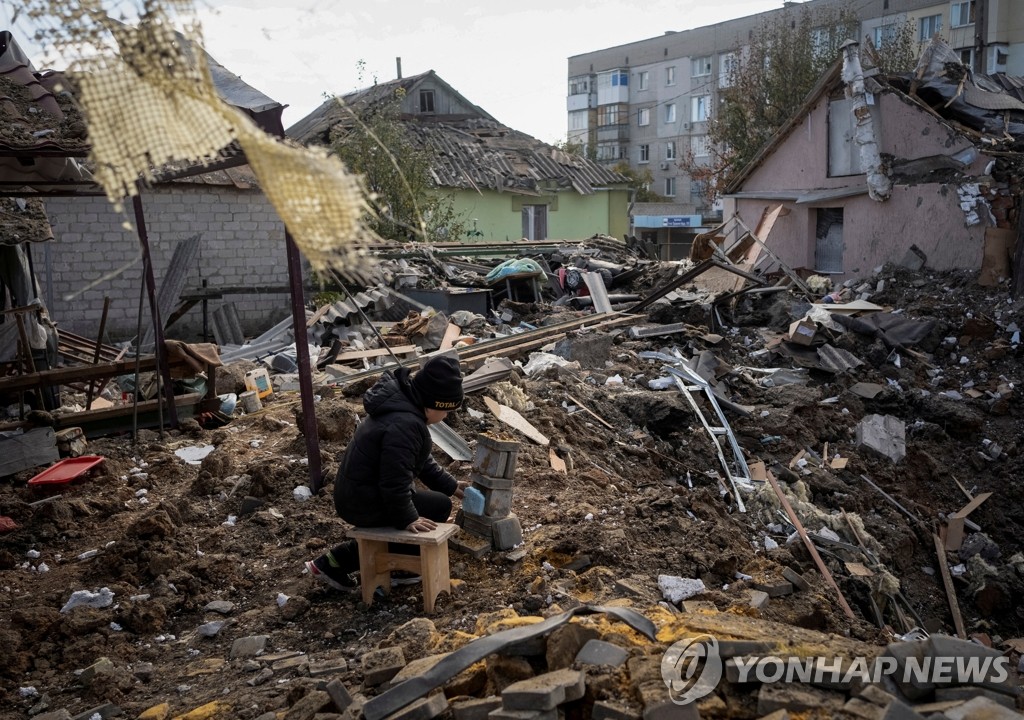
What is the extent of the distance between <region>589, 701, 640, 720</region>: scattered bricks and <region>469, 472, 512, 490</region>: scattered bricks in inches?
89.3

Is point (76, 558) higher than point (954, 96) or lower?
lower

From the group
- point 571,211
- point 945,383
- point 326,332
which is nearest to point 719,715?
point 945,383

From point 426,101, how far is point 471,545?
88.7 feet

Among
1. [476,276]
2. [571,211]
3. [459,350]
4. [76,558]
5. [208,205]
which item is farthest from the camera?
[571,211]

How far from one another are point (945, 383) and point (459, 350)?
689 cm

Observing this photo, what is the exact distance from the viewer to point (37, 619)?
188 inches

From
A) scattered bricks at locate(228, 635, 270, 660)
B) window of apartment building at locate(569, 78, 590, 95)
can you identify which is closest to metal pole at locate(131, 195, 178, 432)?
scattered bricks at locate(228, 635, 270, 660)

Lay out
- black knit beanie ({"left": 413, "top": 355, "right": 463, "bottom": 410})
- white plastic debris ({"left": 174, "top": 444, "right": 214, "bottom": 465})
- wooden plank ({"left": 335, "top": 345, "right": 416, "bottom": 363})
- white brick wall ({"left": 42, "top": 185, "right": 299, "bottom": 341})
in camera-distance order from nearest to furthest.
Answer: black knit beanie ({"left": 413, "top": 355, "right": 463, "bottom": 410}) < white plastic debris ({"left": 174, "top": 444, "right": 214, "bottom": 465}) < wooden plank ({"left": 335, "top": 345, "right": 416, "bottom": 363}) < white brick wall ({"left": 42, "top": 185, "right": 299, "bottom": 341})

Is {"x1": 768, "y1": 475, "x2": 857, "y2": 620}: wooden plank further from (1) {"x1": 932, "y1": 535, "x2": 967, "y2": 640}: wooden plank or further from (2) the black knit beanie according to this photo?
(2) the black knit beanie

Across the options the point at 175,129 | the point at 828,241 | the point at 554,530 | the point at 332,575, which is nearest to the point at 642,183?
the point at 828,241

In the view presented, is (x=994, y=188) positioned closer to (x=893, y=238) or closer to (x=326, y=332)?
(x=893, y=238)

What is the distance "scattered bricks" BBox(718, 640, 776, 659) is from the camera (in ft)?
11.1

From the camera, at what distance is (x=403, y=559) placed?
4.85 meters

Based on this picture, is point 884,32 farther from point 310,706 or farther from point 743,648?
point 310,706
